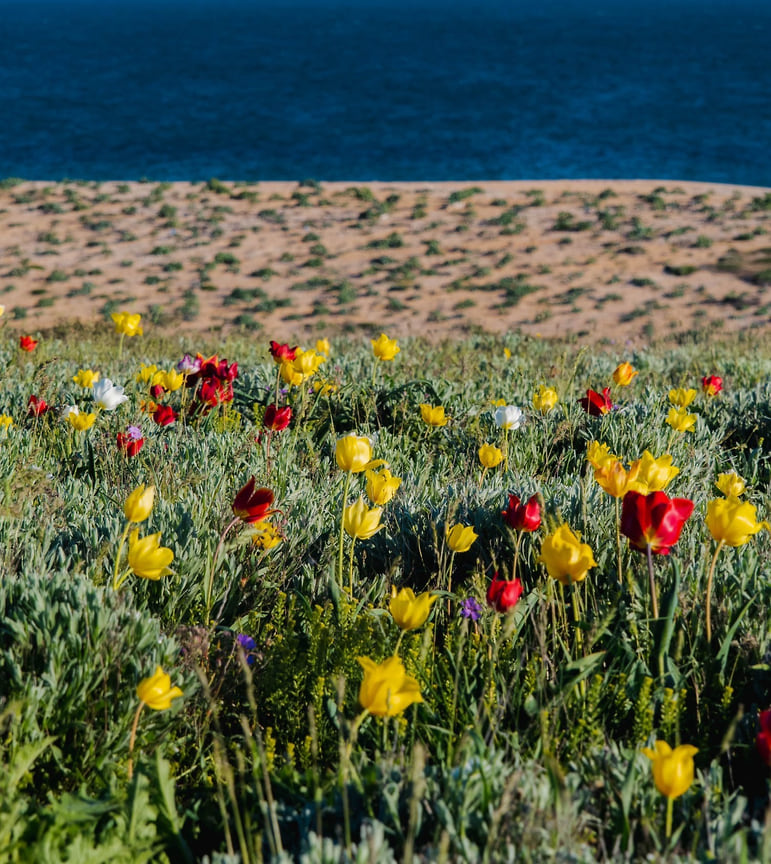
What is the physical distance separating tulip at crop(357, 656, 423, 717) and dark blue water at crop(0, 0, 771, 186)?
1518 inches

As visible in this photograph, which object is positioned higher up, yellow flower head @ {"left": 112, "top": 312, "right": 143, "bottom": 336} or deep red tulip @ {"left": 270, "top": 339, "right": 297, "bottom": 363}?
Answer: deep red tulip @ {"left": 270, "top": 339, "right": 297, "bottom": 363}

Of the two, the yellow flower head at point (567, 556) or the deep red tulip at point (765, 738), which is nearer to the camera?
the deep red tulip at point (765, 738)

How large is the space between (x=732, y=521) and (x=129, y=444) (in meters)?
2.13

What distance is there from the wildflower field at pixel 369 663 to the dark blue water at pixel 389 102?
122ft

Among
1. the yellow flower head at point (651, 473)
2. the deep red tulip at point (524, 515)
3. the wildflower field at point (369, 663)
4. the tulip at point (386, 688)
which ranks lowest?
the wildflower field at point (369, 663)

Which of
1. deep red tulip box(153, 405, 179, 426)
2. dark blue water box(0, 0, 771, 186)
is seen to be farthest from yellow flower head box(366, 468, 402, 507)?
dark blue water box(0, 0, 771, 186)

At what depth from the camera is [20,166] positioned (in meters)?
38.6

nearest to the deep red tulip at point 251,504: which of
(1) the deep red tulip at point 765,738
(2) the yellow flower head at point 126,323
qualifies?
(1) the deep red tulip at point 765,738

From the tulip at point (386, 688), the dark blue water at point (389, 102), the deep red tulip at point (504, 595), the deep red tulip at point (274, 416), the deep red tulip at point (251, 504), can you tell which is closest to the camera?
the tulip at point (386, 688)

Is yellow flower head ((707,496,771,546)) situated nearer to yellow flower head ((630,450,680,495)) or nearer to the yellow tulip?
yellow flower head ((630,450,680,495))

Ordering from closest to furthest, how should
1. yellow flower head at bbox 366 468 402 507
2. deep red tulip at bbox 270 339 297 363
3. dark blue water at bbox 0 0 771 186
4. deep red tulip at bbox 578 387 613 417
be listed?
1. yellow flower head at bbox 366 468 402 507
2. deep red tulip at bbox 578 387 613 417
3. deep red tulip at bbox 270 339 297 363
4. dark blue water at bbox 0 0 771 186

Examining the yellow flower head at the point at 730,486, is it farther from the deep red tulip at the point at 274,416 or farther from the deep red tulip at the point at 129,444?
the deep red tulip at the point at 129,444

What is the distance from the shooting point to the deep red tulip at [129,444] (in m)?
2.90

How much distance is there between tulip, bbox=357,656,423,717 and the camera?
132 centimetres
